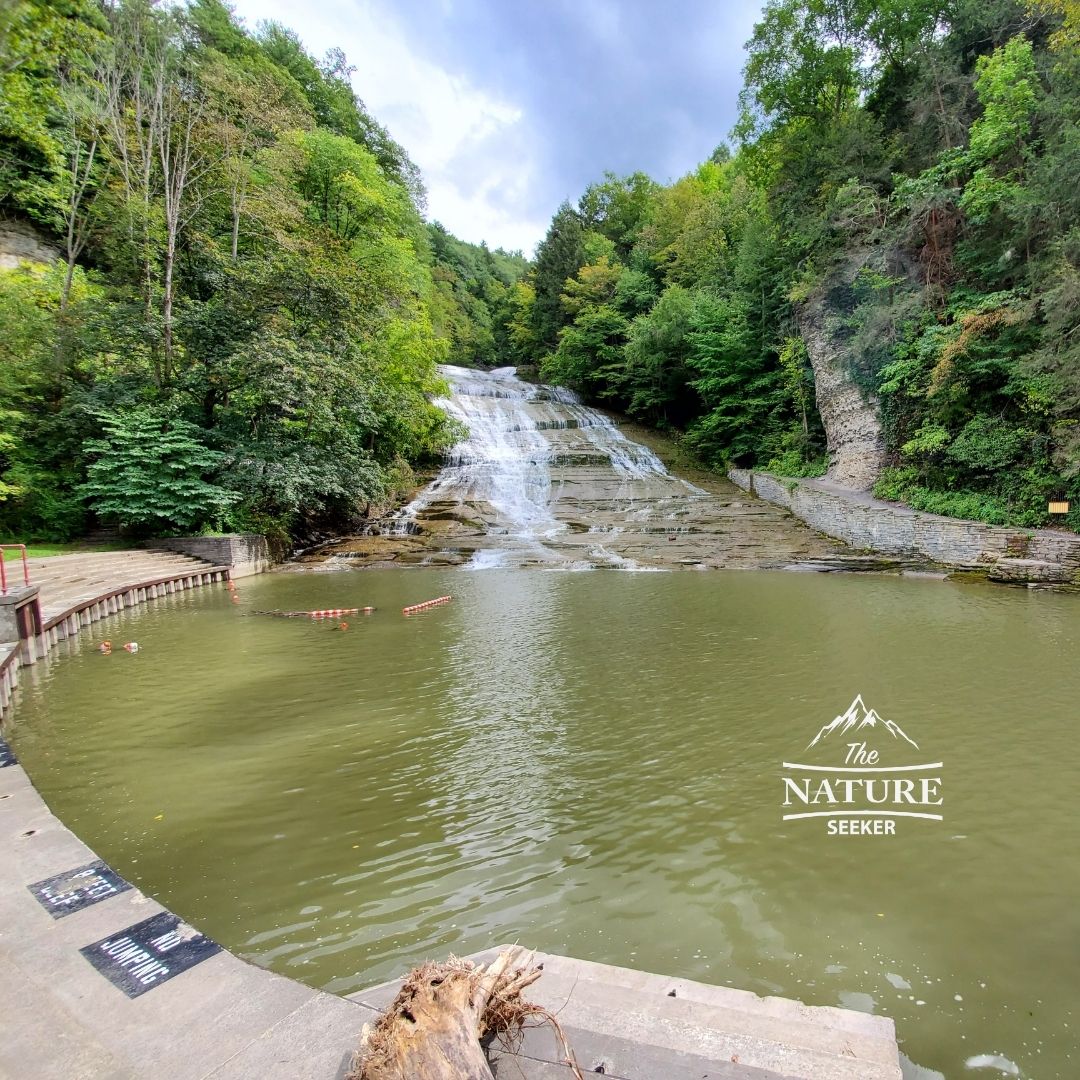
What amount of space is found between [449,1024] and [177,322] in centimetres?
1575

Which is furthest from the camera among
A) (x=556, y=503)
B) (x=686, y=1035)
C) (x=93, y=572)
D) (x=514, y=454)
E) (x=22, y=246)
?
(x=514, y=454)

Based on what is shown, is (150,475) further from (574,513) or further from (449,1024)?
(449,1024)

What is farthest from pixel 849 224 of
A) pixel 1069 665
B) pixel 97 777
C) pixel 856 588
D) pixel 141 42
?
pixel 97 777

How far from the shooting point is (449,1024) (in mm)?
1443

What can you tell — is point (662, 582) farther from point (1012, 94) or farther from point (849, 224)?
point (1012, 94)

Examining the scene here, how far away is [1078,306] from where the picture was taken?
397 inches

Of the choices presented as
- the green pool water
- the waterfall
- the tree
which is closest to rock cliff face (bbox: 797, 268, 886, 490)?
the waterfall

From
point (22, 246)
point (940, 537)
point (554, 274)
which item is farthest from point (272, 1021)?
point (554, 274)

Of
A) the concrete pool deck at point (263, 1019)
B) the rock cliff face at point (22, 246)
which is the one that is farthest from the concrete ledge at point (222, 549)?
the concrete pool deck at point (263, 1019)

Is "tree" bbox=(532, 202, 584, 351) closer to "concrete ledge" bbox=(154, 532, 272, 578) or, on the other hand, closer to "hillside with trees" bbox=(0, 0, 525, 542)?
"hillside with trees" bbox=(0, 0, 525, 542)

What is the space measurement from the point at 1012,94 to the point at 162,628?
65.4 feet

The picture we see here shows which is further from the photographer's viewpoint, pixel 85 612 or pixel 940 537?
pixel 940 537

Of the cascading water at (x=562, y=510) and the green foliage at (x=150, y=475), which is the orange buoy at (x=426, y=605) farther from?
the green foliage at (x=150, y=475)

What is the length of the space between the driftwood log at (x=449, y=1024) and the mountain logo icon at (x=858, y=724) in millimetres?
3439
